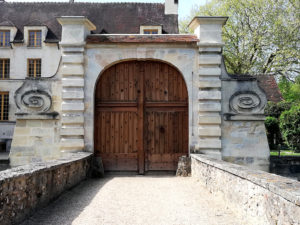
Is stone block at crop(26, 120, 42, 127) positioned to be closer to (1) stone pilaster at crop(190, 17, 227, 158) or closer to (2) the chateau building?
(2) the chateau building

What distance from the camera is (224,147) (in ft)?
29.4

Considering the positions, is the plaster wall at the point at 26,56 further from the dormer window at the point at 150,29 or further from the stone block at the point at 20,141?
the stone block at the point at 20,141

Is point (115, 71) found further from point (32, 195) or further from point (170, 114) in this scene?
point (32, 195)

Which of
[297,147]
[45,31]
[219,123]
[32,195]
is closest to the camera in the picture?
[32,195]

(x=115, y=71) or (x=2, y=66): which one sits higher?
(x=2, y=66)

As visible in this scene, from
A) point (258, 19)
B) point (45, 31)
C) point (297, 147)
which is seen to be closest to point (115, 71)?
point (297, 147)

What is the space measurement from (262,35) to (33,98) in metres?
17.1

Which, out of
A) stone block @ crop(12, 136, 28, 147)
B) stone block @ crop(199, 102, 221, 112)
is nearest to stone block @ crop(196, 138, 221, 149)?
stone block @ crop(199, 102, 221, 112)

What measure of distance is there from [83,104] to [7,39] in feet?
52.7

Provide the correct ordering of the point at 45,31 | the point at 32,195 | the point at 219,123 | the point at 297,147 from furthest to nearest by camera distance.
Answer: the point at 45,31 → the point at 297,147 → the point at 219,123 → the point at 32,195

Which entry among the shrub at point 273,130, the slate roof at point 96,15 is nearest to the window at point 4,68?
the slate roof at point 96,15

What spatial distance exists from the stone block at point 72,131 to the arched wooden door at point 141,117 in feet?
1.56

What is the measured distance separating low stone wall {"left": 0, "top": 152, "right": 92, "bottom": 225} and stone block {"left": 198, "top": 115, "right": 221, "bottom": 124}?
139 inches

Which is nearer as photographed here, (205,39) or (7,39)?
(205,39)
